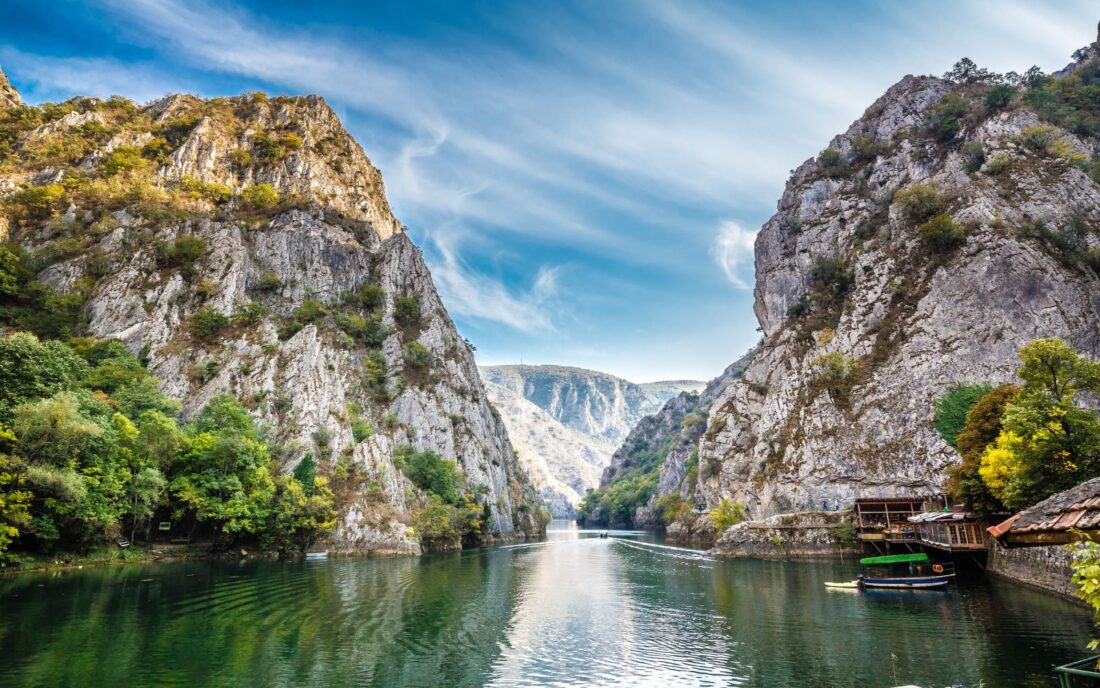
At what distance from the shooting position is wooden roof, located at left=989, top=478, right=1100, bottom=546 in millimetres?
20672

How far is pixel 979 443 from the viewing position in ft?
153

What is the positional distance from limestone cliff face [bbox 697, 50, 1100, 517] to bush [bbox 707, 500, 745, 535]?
203cm

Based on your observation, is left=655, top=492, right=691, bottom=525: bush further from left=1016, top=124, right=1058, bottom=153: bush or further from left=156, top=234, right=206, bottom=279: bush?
left=156, top=234, right=206, bottom=279: bush

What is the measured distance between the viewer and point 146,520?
2060 inches

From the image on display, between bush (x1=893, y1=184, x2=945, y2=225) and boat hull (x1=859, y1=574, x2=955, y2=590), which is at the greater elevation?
bush (x1=893, y1=184, x2=945, y2=225)

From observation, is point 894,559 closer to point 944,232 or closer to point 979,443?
point 979,443

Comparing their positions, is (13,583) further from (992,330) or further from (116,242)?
(992,330)

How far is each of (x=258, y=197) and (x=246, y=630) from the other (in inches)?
4076

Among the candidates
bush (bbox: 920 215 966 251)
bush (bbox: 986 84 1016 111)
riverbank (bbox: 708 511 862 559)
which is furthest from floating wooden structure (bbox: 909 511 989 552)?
bush (bbox: 986 84 1016 111)

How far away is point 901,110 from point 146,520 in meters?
151

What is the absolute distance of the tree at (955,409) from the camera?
204ft

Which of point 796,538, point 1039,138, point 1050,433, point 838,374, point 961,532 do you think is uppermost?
point 1039,138

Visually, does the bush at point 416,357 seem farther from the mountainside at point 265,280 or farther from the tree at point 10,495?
the tree at point 10,495

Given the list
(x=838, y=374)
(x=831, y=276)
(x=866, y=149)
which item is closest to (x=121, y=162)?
(x=838, y=374)
